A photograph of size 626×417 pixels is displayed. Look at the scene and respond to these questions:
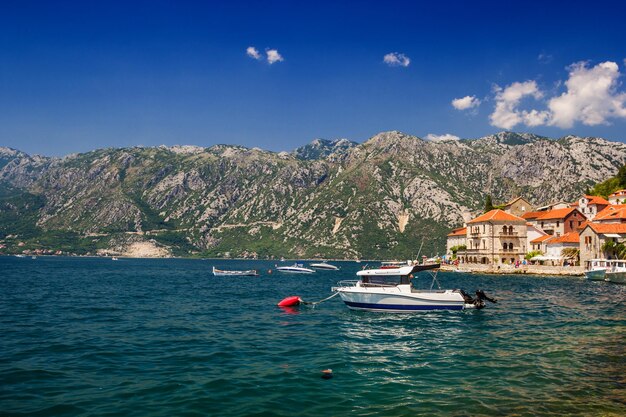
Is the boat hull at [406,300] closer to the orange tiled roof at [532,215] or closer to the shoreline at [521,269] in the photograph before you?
the shoreline at [521,269]

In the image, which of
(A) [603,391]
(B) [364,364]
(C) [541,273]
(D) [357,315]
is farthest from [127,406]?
(C) [541,273]

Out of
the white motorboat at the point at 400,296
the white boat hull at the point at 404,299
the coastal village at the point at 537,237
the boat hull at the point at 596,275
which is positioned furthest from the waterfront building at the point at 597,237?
the white boat hull at the point at 404,299

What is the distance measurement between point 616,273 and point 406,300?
6217cm

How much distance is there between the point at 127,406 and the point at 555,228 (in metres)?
134

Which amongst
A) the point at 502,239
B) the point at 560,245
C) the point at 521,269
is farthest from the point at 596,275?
the point at 502,239

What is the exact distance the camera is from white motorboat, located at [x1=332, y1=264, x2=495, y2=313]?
A: 139 ft

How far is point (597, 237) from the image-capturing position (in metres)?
96.1

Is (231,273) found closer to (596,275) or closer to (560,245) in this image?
(596,275)

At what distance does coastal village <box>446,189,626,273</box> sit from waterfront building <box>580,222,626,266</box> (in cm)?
26

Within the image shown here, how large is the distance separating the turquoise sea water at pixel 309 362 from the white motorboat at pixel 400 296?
1.29 metres

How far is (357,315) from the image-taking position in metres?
41.8

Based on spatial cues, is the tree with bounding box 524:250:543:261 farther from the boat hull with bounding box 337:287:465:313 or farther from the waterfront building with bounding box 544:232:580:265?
the boat hull with bounding box 337:287:465:313

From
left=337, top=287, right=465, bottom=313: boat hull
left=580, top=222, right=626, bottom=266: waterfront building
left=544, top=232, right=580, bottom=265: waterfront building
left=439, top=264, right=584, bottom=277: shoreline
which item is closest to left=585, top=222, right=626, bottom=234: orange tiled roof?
left=580, top=222, right=626, bottom=266: waterfront building

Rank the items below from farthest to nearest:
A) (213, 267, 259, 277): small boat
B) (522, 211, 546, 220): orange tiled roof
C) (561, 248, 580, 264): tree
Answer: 1. (522, 211, 546, 220): orange tiled roof
2. (213, 267, 259, 277): small boat
3. (561, 248, 580, 264): tree
